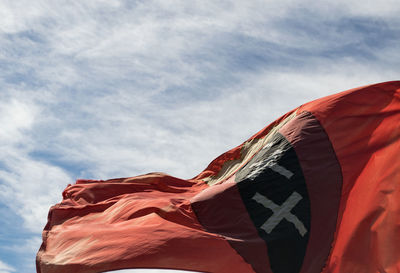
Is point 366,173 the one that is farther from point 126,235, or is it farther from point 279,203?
point 126,235

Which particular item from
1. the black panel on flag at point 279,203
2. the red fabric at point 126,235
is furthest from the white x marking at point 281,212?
the red fabric at point 126,235

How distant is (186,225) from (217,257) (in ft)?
4.17

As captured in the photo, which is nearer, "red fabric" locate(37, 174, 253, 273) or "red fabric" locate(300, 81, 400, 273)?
"red fabric" locate(37, 174, 253, 273)

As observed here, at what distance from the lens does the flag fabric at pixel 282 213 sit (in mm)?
13656

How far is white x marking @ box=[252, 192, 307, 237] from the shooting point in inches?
576

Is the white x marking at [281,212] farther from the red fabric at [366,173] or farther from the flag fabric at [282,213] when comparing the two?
the red fabric at [366,173]

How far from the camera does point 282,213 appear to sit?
586 inches

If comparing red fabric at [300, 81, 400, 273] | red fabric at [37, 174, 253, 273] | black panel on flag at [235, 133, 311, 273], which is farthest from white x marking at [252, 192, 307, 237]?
red fabric at [37, 174, 253, 273]

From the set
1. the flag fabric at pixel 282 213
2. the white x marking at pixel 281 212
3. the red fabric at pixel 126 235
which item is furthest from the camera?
→ the white x marking at pixel 281 212

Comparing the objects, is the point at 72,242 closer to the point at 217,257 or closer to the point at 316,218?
the point at 217,257

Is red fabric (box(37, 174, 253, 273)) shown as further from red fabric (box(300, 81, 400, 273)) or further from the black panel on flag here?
red fabric (box(300, 81, 400, 273))

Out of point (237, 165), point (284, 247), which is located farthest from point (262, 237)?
point (237, 165)

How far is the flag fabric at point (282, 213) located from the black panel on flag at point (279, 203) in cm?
2

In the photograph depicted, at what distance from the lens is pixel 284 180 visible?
15367 mm
